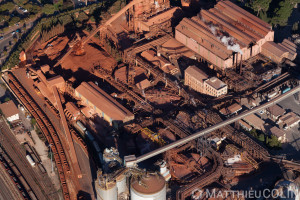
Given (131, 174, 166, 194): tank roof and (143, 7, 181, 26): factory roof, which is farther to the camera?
(143, 7, 181, 26): factory roof

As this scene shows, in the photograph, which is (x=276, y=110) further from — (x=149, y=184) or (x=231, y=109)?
(x=149, y=184)

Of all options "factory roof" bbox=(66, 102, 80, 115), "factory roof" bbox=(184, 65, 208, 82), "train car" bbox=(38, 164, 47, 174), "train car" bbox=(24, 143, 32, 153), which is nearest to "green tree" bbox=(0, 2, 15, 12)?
"factory roof" bbox=(66, 102, 80, 115)

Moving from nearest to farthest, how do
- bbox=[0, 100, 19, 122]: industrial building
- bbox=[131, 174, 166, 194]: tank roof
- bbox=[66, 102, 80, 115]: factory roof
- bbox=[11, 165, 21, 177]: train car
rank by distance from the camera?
bbox=[131, 174, 166, 194]: tank roof → bbox=[11, 165, 21, 177]: train car → bbox=[66, 102, 80, 115]: factory roof → bbox=[0, 100, 19, 122]: industrial building

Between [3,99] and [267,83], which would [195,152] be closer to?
[267,83]

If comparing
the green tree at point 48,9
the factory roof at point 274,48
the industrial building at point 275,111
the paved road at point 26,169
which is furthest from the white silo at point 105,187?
the green tree at point 48,9

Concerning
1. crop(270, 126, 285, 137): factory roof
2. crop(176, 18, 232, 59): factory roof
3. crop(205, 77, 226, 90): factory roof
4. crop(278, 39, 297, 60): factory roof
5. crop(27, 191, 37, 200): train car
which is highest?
crop(176, 18, 232, 59): factory roof

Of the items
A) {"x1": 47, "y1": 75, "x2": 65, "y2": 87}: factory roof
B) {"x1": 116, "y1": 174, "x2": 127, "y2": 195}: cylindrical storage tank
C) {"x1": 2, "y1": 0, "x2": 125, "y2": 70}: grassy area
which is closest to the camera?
{"x1": 116, "y1": 174, "x2": 127, "y2": 195}: cylindrical storage tank

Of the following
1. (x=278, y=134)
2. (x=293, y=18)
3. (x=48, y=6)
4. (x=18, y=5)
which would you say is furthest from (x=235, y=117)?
(x=18, y=5)

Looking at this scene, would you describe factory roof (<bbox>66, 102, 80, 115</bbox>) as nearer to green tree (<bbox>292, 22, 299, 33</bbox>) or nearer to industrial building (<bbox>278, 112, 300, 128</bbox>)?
industrial building (<bbox>278, 112, 300, 128</bbox>)
